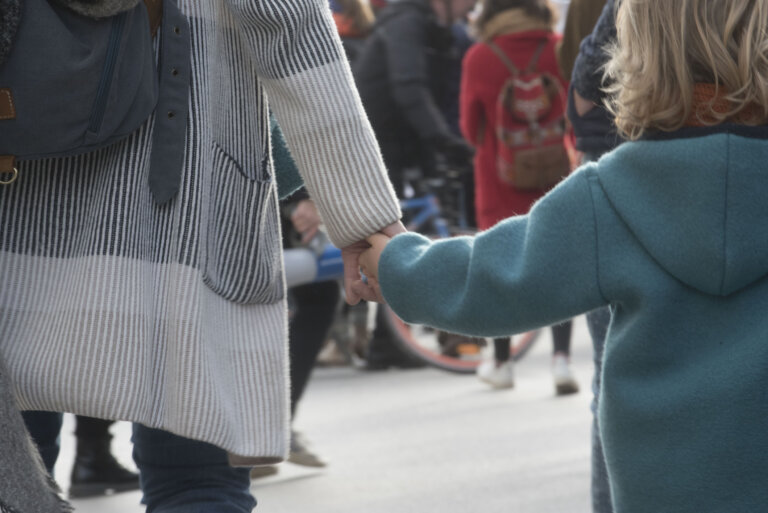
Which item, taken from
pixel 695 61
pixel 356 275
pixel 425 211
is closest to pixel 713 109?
pixel 695 61

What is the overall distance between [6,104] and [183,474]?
69cm

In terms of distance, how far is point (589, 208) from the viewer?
193 cm

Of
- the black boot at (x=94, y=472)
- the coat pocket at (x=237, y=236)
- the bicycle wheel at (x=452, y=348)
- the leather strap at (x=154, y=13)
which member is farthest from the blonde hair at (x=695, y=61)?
the bicycle wheel at (x=452, y=348)

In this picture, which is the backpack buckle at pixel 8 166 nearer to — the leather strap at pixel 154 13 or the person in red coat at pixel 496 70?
the leather strap at pixel 154 13

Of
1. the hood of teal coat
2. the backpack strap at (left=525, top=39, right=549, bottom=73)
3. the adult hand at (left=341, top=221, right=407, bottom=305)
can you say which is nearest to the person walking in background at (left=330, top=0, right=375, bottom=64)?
the backpack strap at (left=525, top=39, right=549, bottom=73)

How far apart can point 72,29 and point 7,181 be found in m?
0.25

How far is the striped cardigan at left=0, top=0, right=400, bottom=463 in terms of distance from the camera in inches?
Answer: 80.0

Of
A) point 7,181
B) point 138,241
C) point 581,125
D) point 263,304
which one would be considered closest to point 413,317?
point 263,304

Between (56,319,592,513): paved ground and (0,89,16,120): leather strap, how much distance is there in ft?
8.30

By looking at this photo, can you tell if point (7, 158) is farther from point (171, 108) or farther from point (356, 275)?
point (356, 275)

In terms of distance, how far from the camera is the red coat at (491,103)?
608cm

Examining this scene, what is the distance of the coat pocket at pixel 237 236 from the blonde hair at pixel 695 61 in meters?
0.64

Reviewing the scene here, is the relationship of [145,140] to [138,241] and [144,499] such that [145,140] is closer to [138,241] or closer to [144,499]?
[138,241]

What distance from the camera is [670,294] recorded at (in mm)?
1901
